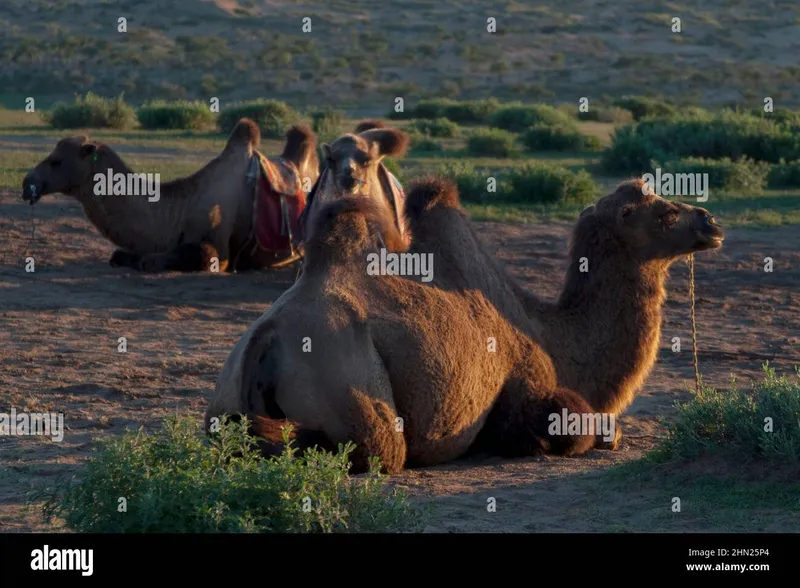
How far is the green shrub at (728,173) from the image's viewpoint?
20156mm

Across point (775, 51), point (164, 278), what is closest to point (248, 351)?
point (164, 278)

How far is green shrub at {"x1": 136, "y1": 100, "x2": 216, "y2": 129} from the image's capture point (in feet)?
91.5

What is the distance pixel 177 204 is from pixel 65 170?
1.10 meters

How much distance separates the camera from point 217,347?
1101cm

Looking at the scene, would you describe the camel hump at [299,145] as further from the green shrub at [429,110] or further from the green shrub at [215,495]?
the green shrub at [429,110]

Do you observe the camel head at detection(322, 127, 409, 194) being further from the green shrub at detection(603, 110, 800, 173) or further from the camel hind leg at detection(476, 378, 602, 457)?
the green shrub at detection(603, 110, 800, 173)

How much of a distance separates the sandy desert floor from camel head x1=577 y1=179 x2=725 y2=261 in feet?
3.66

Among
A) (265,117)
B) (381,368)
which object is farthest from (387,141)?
(265,117)

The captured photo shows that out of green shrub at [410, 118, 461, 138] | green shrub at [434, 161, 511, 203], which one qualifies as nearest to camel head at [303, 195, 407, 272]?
green shrub at [434, 161, 511, 203]

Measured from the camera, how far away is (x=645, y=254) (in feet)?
27.3

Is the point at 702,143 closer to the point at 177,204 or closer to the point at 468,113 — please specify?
the point at 468,113

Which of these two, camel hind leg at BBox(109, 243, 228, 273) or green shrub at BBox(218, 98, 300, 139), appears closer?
camel hind leg at BBox(109, 243, 228, 273)

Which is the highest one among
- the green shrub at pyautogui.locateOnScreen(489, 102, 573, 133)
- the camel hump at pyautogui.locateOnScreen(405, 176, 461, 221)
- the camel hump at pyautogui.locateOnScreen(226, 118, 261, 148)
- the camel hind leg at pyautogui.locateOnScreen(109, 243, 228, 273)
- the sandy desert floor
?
the green shrub at pyautogui.locateOnScreen(489, 102, 573, 133)
